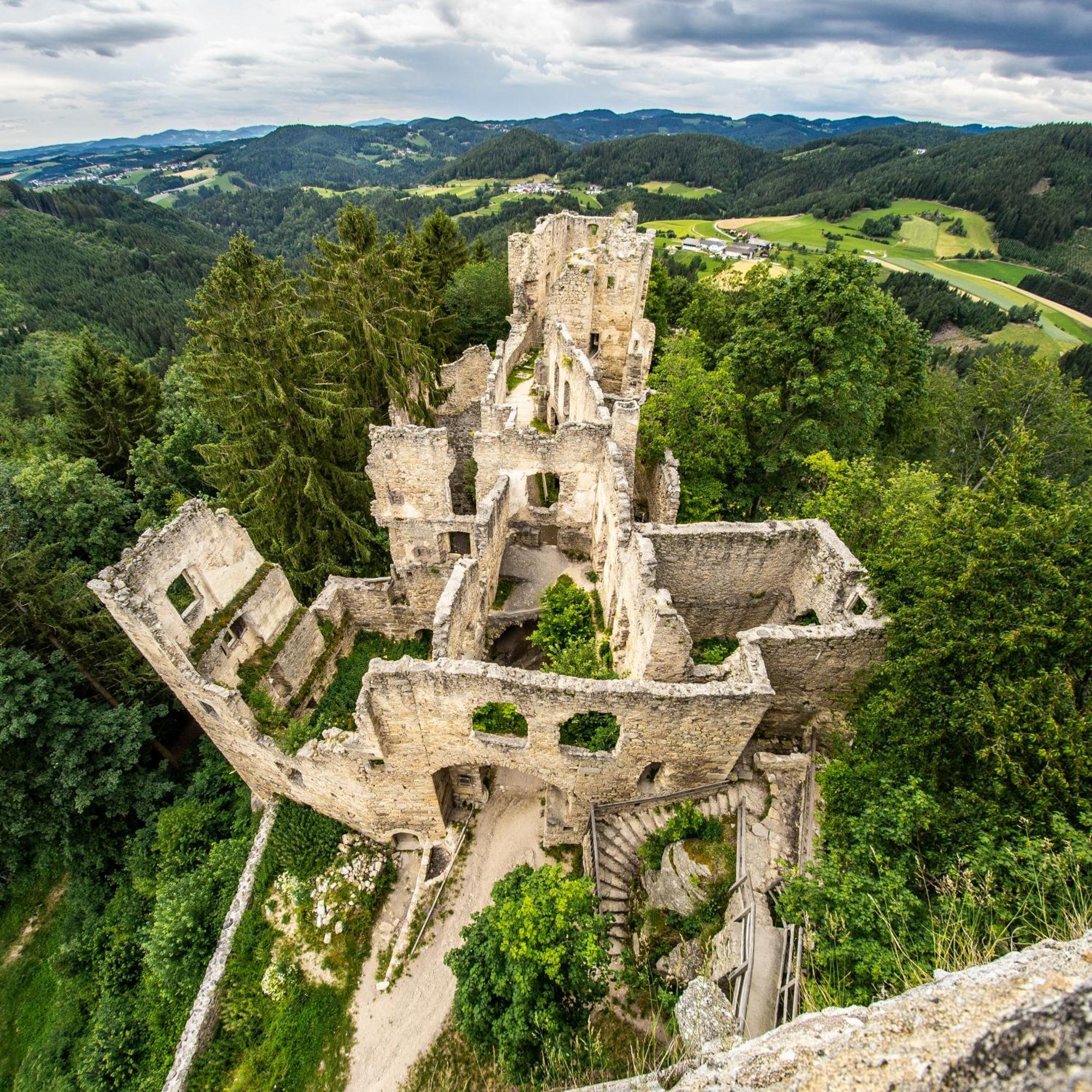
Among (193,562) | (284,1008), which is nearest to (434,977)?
(284,1008)

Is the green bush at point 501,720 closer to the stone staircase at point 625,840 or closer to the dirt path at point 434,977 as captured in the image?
the stone staircase at point 625,840

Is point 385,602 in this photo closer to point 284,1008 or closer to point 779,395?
point 284,1008

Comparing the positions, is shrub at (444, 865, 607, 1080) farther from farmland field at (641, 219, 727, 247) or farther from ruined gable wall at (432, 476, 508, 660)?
farmland field at (641, 219, 727, 247)

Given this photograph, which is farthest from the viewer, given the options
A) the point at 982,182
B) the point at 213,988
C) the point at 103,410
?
the point at 982,182

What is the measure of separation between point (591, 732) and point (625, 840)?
→ 2.93m

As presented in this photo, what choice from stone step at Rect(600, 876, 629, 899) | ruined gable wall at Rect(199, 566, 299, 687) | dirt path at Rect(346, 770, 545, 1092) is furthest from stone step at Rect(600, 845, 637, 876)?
ruined gable wall at Rect(199, 566, 299, 687)

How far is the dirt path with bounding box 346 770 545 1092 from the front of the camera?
13344 mm

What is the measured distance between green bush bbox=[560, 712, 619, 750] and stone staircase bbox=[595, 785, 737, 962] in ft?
6.77

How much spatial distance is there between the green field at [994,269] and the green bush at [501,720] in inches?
5003

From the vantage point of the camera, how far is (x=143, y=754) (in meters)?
22.0

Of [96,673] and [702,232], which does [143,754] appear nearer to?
[96,673]

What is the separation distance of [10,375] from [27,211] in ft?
330

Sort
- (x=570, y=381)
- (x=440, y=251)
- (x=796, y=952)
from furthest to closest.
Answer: (x=440, y=251)
(x=570, y=381)
(x=796, y=952)

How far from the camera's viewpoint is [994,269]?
104250mm
